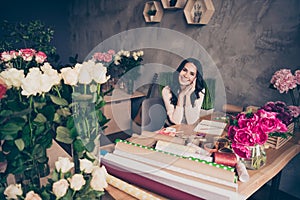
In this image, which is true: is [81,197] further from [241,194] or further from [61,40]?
[61,40]

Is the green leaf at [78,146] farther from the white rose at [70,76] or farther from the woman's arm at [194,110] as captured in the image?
the woman's arm at [194,110]

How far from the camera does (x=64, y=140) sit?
72 cm

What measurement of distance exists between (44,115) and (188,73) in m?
1.46

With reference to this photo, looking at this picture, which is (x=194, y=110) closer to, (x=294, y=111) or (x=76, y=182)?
(x=294, y=111)

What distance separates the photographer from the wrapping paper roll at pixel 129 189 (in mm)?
870

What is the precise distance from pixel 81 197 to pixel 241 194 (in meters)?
0.61

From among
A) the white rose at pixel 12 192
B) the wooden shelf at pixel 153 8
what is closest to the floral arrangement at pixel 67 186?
the white rose at pixel 12 192

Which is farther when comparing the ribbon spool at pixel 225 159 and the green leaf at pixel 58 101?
the ribbon spool at pixel 225 159

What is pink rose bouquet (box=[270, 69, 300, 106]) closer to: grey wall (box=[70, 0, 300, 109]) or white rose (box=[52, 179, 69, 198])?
grey wall (box=[70, 0, 300, 109])

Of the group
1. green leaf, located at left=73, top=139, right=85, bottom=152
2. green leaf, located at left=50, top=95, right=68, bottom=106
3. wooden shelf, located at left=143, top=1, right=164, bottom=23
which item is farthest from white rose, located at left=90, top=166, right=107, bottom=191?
wooden shelf, located at left=143, top=1, right=164, bottom=23

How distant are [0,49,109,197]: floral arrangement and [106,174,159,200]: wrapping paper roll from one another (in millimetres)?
213

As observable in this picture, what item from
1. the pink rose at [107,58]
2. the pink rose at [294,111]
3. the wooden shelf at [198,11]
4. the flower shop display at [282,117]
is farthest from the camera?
the pink rose at [107,58]

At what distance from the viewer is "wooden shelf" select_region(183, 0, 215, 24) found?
8.32 feet

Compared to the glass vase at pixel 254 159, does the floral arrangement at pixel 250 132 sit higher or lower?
higher
